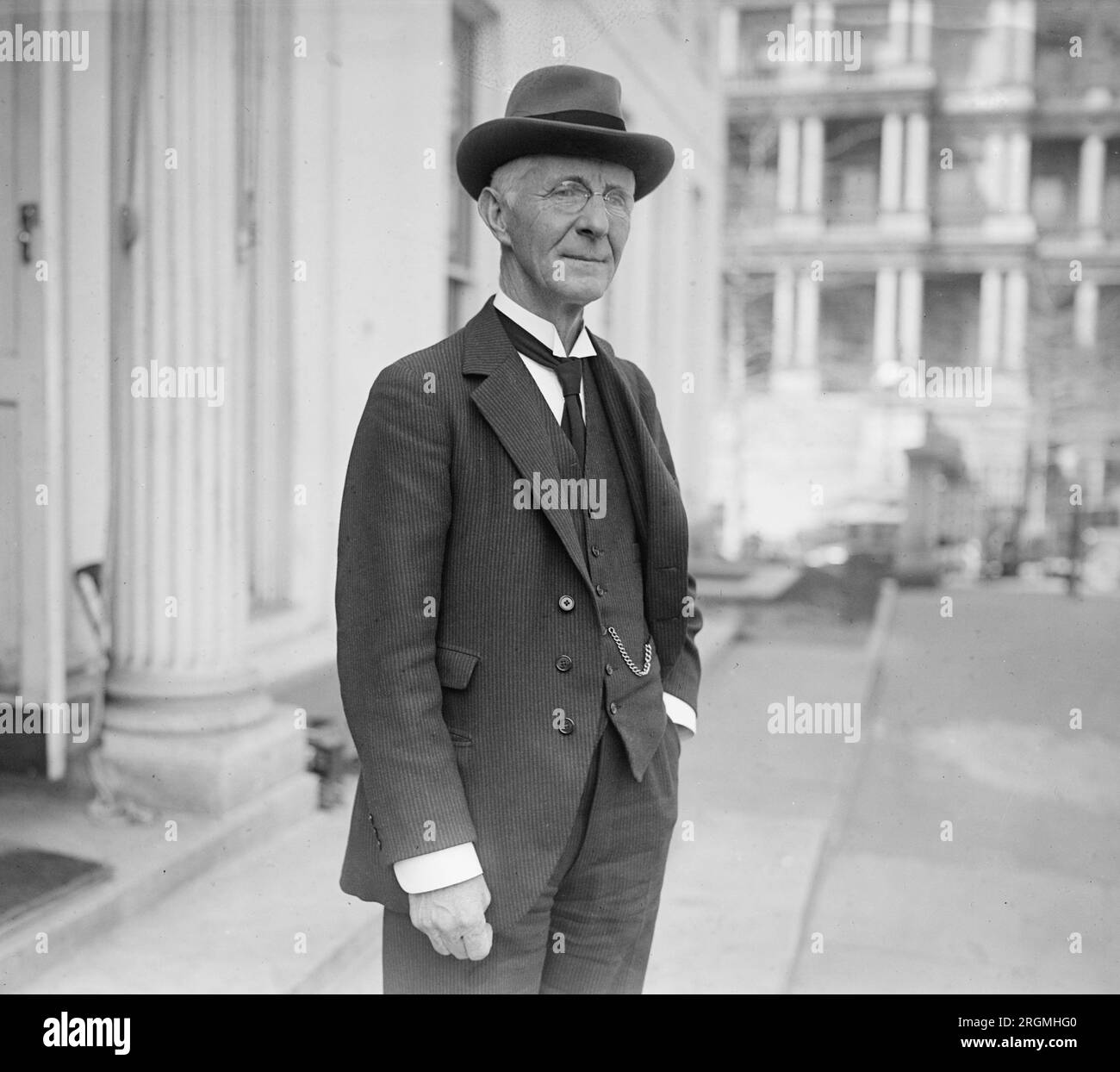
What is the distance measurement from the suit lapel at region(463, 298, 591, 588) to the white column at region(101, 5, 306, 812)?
1.88 meters

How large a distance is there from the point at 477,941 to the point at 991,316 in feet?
29.7

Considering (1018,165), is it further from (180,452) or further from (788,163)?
(788,163)

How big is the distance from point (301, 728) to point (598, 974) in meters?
2.11

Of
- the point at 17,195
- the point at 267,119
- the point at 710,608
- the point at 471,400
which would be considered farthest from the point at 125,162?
the point at 710,608

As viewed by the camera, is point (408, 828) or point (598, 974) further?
point (598, 974)

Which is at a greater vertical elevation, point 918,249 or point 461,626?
point 918,249

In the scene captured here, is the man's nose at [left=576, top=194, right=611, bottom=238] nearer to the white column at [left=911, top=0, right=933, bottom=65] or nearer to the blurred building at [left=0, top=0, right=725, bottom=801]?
the blurred building at [left=0, top=0, right=725, bottom=801]

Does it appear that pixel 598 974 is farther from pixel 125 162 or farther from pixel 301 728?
pixel 125 162

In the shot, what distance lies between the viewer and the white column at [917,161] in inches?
314

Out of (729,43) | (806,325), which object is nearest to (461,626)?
(729,43)

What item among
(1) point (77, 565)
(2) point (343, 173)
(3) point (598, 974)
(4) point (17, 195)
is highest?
(2) point (343, 173)

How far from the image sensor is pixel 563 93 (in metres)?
1.69

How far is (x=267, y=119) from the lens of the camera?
4.01 meters

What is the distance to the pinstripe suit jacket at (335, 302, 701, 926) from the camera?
1.56m
